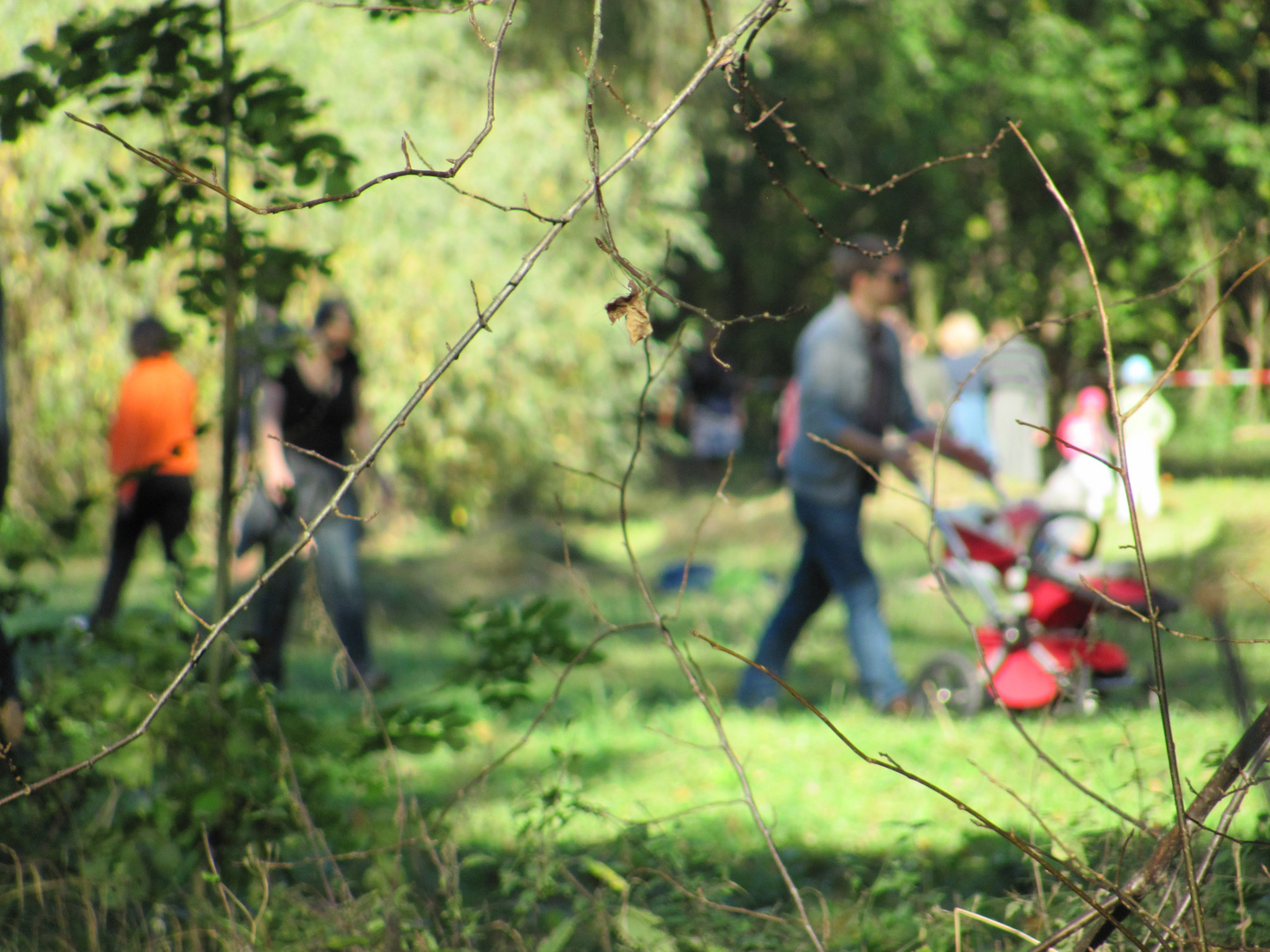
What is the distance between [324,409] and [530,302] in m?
8.36

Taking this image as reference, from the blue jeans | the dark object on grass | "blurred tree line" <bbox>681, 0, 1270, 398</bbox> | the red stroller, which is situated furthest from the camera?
"blurred tree line" <bbox>681, 0, 1270, 398</bbox>

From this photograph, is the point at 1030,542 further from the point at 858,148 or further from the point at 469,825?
the point at 858,148

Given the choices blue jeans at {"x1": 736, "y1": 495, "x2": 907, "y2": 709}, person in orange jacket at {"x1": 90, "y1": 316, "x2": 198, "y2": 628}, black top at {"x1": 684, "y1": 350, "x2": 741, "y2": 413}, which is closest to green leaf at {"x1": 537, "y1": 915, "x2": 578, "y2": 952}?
blue jeans at {"x1": 736, "y1": 495, "x2": 907, "y2": 709}

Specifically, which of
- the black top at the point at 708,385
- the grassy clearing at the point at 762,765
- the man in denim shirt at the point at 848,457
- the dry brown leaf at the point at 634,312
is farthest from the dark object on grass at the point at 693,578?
the black top at the point at 708,385

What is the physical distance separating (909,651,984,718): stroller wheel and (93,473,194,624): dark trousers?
11.8 ft

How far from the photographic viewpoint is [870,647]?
17.2ft

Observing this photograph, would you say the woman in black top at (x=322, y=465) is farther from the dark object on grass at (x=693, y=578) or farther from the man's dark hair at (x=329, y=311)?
the dark object on grass at (x=693, y=578)

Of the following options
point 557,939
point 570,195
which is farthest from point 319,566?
point 570,195

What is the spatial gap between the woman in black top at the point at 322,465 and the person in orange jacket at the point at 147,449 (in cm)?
60

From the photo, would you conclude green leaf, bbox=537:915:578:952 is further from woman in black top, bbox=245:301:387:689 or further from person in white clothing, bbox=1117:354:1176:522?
person in white clothing, bbox=1117:354:1176:522

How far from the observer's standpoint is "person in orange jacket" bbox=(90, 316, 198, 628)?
621 cm

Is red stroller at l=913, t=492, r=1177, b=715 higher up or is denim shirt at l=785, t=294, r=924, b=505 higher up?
denim shirt at l=785, t=294, r=924, b=505

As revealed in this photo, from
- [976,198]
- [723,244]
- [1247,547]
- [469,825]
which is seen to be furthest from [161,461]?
[723,244]

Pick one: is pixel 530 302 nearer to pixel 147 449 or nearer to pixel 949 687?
pixel 147 449
